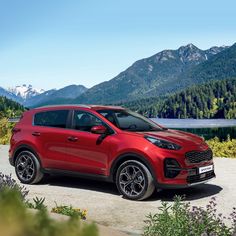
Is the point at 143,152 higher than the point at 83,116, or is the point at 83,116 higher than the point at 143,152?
the point at 83,116

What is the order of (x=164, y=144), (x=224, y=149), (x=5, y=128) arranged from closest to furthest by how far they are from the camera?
1. (x=164, y=144)
2. (x=224, y=149)
3. (x=5, y=128)

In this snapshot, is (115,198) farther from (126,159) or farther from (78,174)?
(78,174)

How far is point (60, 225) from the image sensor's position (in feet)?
4.79


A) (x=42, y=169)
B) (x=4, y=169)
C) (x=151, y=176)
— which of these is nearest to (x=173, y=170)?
(x=151, y=176)

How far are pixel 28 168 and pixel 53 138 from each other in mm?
995

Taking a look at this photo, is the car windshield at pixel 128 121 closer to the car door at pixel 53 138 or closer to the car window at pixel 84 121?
the car window at pixel 84 121

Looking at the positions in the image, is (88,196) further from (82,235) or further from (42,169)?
(82,235)

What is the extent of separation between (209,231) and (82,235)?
4370 millimetres

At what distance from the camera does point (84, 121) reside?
9828 millimetres

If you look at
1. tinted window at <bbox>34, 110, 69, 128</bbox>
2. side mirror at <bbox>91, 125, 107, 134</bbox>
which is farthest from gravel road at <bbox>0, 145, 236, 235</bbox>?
tinted window at <bbox>34, 110, 69, 128</bbox>

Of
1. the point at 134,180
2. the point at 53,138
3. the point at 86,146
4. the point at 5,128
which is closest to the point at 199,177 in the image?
the point at 134,180

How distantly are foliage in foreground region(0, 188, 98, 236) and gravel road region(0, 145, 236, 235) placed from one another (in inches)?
202

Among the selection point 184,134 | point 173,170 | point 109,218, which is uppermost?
point 184,134

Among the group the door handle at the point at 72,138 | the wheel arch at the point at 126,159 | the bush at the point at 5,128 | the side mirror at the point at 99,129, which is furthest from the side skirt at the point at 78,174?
the bush at the point at 5,128
